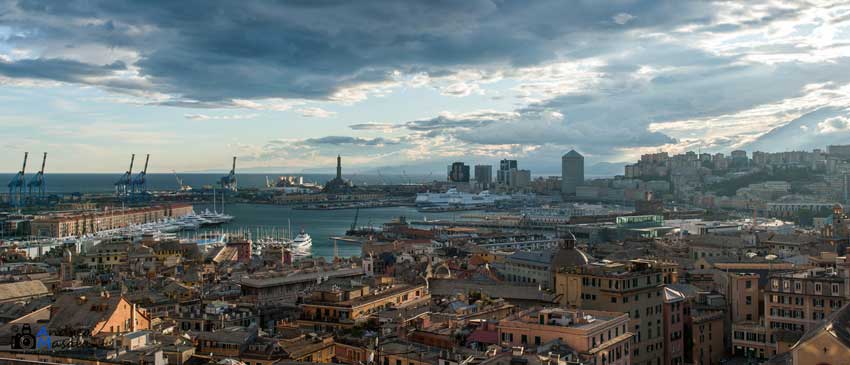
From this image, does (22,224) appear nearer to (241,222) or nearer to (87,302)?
(241,222)

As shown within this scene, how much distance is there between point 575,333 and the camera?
54.0 feet

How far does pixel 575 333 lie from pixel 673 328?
324 inches

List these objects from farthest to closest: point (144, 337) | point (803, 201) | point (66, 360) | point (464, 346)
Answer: point (803, 201) → point (464, 346) → point (144, 337) → point (66, 360)

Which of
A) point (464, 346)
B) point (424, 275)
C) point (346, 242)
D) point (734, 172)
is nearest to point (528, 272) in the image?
point (424, 275)

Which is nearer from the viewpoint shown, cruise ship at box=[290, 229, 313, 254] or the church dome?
the church dome

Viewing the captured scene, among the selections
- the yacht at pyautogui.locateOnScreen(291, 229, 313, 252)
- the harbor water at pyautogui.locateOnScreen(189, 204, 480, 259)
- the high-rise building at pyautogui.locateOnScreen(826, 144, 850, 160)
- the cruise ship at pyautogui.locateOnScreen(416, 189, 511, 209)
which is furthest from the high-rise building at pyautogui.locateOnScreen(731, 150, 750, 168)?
the yacht at pyautogui.locateOnScreen(291, 229, 313, 252)

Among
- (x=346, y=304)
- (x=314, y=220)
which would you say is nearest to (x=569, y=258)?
(x=346, y=304)

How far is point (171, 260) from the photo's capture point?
44.0m

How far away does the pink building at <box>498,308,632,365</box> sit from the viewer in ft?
54.0

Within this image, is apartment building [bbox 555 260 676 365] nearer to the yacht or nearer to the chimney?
the chimney

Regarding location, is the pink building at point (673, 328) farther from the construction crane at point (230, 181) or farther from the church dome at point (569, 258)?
the construction crane at point (230, 181)

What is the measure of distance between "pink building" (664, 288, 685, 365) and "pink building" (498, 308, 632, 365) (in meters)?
5.23

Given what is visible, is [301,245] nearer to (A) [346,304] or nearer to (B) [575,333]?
(A) [346,304]

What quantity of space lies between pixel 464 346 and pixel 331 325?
541cm
